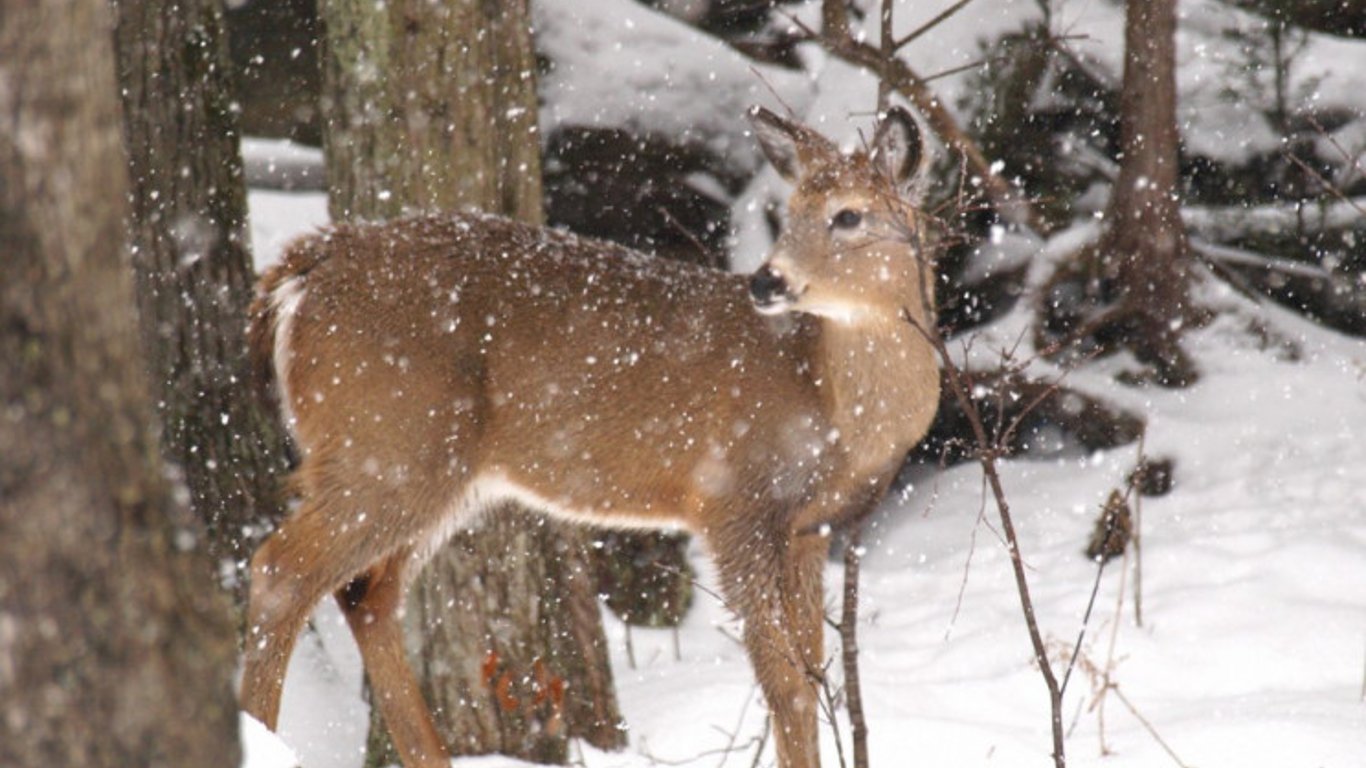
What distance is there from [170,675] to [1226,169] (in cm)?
899

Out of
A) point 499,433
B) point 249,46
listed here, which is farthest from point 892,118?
point 249,46

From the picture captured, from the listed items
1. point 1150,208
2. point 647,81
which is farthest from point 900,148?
point 647,81

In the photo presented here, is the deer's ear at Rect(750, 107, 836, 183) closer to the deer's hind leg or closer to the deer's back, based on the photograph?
the deer's back

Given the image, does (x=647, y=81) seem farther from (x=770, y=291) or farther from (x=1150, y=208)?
(x=770, y=291)

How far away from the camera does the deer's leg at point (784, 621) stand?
17.9 feet

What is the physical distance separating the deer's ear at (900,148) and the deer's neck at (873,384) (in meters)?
0.48

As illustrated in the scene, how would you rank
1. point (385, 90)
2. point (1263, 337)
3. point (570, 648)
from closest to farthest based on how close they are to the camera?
1. point (385, 90)
2. point (570, 648)
3. point (1263, 337)

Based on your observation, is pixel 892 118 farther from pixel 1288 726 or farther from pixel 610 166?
pixel 610 166

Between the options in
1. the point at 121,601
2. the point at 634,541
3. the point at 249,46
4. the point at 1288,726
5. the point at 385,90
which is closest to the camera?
the point at 121,601

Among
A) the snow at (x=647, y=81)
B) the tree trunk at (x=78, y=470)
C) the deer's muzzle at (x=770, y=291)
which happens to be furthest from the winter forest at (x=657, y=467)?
the snow at (x=647, y=81)

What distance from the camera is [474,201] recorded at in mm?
5848

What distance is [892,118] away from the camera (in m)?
5.44

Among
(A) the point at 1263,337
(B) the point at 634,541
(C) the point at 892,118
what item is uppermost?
(C) the point at 892,118

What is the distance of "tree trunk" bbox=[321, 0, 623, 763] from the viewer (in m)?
5.67
